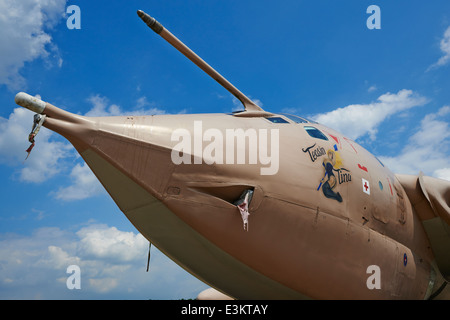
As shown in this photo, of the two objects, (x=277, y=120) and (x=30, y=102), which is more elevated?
(x=277, y=120)

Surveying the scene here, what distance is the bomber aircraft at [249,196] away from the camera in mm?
5332

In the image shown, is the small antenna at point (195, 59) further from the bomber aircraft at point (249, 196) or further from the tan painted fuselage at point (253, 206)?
the tan painted fuselage at point (253, 206)

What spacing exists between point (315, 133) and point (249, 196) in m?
2.38

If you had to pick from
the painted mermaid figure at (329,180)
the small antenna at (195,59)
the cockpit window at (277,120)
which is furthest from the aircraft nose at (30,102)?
the painted mermaid figure at (329,180)

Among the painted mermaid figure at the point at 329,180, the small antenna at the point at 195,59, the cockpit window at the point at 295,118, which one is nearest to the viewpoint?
the painted mermaid figure at the point at 329,180

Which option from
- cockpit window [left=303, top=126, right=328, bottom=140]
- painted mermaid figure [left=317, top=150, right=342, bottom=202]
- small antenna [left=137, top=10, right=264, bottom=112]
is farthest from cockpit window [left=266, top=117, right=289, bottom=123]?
painted mermaid figure [left=317, top=150, right=342, bottom=202]

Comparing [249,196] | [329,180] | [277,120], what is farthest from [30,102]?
[329,180]

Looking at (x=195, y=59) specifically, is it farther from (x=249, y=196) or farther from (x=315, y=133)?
(x=249, y=196)

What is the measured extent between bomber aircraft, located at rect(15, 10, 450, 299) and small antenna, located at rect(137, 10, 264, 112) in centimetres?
2

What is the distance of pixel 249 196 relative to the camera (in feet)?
18.6

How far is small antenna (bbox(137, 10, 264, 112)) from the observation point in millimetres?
6758

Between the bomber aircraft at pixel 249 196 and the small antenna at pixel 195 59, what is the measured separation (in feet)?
0.06

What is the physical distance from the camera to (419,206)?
8.91m
